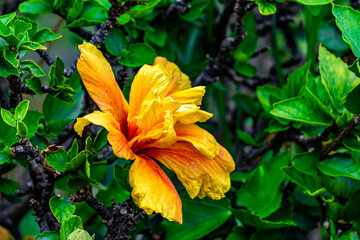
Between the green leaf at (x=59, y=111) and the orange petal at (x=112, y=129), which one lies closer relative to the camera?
the orange petal at (x=112, y=129)

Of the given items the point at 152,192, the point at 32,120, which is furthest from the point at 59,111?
the point at 152,192

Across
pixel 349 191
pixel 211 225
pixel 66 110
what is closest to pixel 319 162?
pixel 349 191

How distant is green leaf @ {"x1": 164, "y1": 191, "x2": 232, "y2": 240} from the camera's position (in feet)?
2.87

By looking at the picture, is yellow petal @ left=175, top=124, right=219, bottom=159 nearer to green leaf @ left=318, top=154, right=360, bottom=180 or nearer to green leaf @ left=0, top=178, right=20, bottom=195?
green leaf @ left=318, top=154, right=360, bottom=180

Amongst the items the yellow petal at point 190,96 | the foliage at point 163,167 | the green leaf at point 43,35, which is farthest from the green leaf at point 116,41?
the yellow petal at point 190,96

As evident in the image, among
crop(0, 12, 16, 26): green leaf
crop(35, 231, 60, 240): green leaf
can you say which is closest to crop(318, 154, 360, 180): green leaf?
crop(35, 231, 60, 240): green leaf

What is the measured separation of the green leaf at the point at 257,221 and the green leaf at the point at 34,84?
400 mm

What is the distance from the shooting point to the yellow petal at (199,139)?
25.5 inches

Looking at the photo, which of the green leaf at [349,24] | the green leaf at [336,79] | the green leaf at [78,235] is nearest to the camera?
the green leaf at [78,235]

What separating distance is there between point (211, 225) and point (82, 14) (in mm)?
457

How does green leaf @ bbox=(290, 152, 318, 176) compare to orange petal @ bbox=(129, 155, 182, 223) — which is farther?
green leaf @ bbox=(290, 152, 318, 176)

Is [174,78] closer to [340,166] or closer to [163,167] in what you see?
[163,167]

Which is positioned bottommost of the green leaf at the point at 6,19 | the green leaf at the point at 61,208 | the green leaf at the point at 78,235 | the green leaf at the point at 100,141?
the green leaf at the point at 61,208

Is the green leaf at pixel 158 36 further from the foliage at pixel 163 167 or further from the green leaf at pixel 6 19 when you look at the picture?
the green leaf at pixel 6 19
